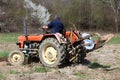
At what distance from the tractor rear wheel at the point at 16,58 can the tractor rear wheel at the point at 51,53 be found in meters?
0.70

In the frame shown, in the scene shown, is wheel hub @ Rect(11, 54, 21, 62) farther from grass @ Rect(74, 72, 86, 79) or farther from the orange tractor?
grass @ Rect(74, 72, 86, 79)

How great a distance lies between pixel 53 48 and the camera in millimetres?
12375

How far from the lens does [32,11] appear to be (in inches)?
1622

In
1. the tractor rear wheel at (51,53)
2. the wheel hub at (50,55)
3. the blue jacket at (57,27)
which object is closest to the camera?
the tractor rear wheel at (51,53)

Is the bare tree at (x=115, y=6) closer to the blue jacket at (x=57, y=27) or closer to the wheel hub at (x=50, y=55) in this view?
the blue jacket at (x=57, y=27)

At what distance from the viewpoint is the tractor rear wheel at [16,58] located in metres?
12.8

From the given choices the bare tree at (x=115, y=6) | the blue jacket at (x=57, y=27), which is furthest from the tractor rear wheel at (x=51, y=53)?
the bare tree at (x=115, y=6)

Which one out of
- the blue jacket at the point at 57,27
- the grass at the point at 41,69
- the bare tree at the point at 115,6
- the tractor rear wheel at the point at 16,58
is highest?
the bare tree at the point at 115,6

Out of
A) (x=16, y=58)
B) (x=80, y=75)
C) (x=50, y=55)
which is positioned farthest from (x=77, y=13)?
(x=80, y=75)

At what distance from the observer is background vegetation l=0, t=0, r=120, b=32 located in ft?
135

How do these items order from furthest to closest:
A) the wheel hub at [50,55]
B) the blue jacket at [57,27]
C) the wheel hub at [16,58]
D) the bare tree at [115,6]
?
1. the bare tree at [115,6]
2. the wheel hub at [16,58]
3. the blue jacket at [57,27]
4. the wheel hub at [50,55]

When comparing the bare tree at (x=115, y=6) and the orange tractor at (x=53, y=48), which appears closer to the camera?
the orange tractor at (x=53, y=48)

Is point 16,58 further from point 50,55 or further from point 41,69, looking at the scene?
point 41,69

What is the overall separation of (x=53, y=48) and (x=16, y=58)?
1433 millimetres
